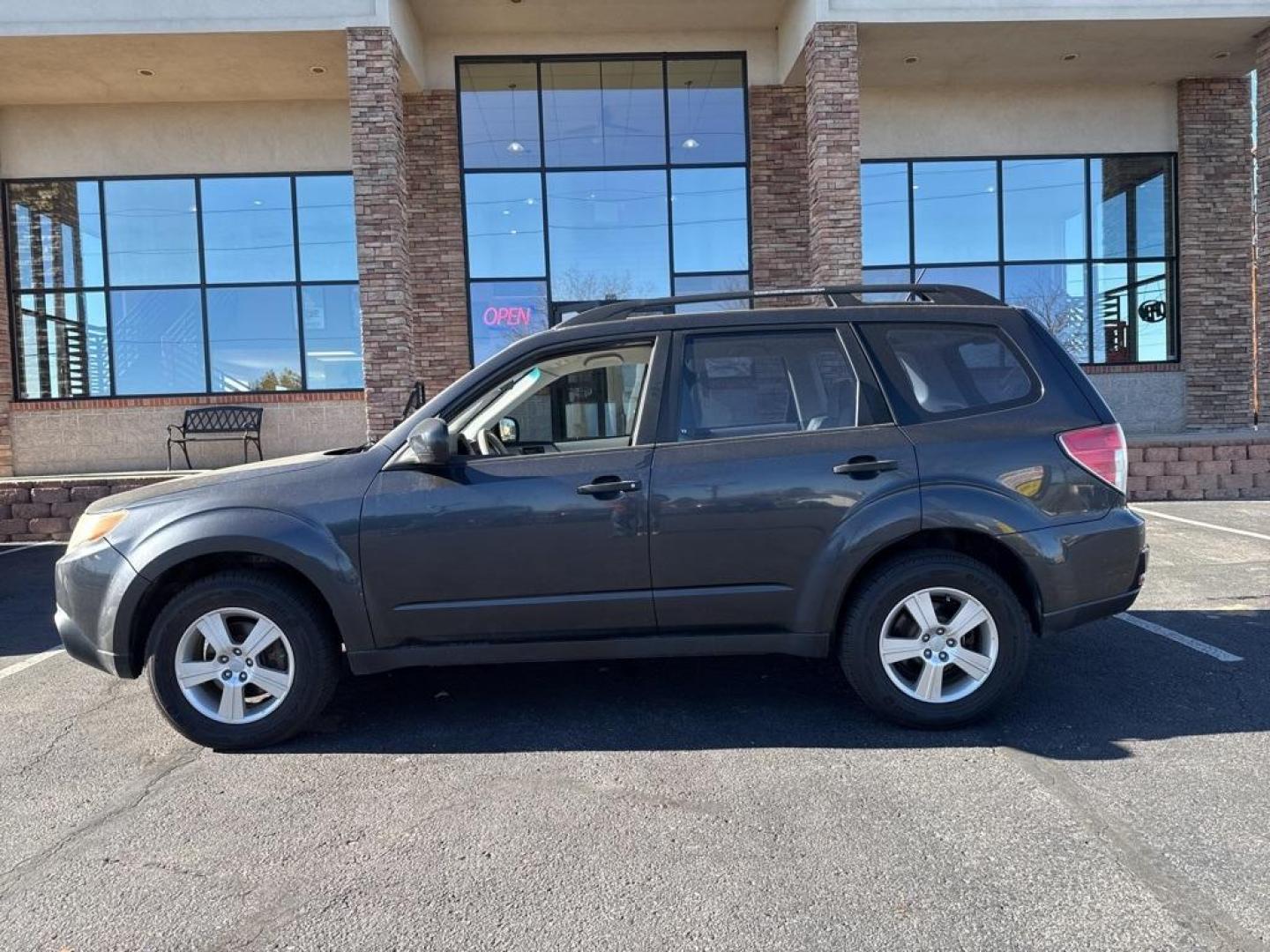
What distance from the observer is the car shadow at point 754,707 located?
382 centimetres

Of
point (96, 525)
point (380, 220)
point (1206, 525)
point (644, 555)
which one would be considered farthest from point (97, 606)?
point (1206, 525)

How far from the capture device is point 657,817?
3158 millimetres

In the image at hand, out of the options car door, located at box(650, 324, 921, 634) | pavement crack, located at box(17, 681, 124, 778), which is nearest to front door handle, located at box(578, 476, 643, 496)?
car door, located at box(650, 324, 921, 634)

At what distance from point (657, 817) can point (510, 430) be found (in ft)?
6.62

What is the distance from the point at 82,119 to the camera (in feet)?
45.8

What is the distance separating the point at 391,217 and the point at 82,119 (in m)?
6.53

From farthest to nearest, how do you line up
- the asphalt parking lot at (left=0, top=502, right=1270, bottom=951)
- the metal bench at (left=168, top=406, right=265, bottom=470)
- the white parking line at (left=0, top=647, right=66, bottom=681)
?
the metal bench at (left=168, top=406, right=265, bottom=470) < the white parking line at (left=0, top=647, right=66, bottom=681) < the asphalt parking lot at (left=0, top=502, right=1270, bottom=951)

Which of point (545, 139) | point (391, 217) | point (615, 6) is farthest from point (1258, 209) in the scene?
point (391, 217)

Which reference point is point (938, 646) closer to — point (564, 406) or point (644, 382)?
point (644, 382)

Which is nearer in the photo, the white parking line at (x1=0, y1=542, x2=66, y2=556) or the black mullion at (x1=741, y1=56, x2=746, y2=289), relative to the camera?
the white parking line at (x1=0, y1=542, x2=66, y2=556)

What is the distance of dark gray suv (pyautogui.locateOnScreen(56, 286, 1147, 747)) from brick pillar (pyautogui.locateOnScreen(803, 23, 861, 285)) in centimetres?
843

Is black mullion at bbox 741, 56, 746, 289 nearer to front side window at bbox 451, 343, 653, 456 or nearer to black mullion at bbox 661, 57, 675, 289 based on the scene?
black mullion at bbox 661, 57, 675, 289

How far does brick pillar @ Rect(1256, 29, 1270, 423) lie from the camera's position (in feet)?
39.9

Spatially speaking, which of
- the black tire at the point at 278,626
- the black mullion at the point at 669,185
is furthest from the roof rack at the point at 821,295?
the black mullion at the point at 669,185
